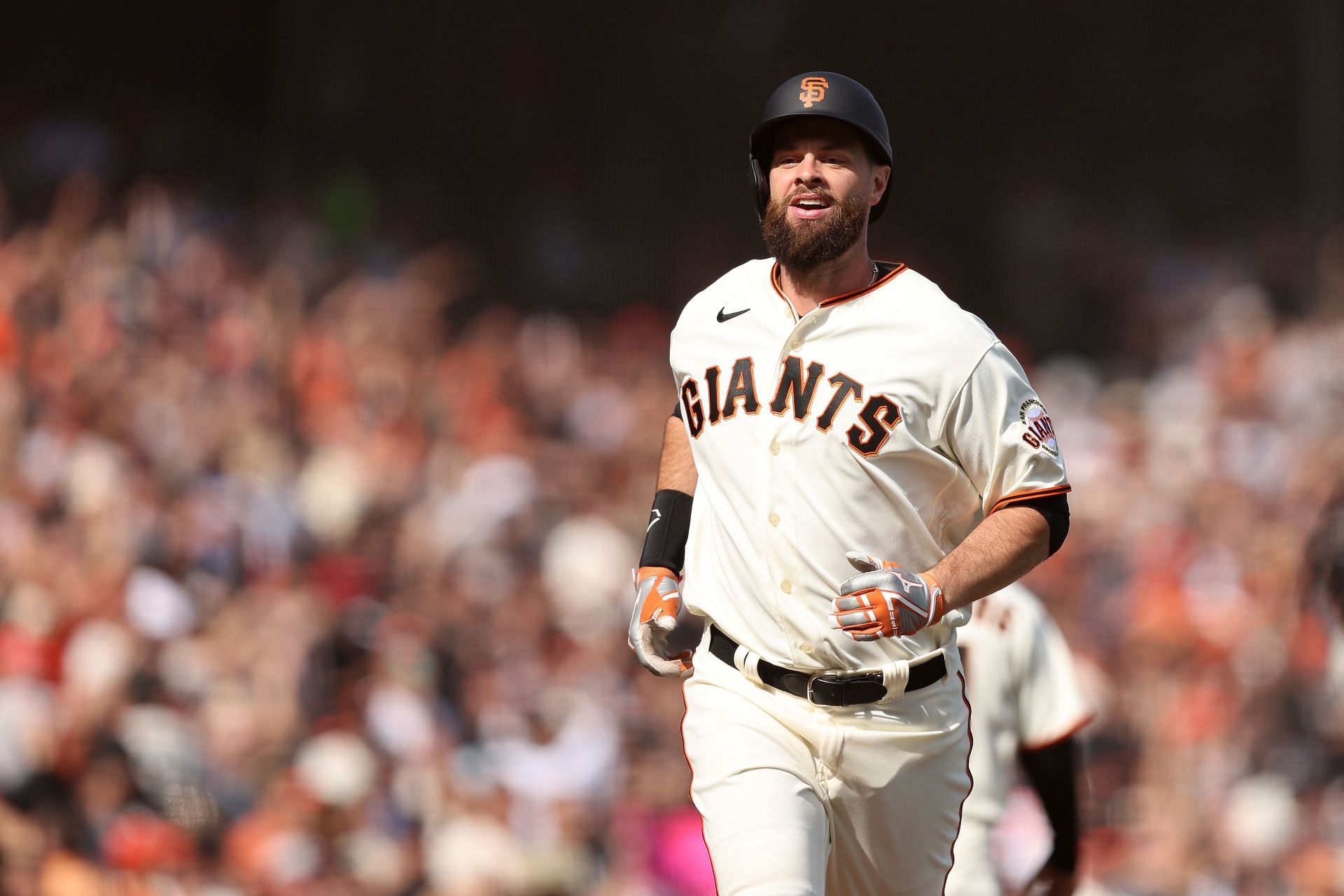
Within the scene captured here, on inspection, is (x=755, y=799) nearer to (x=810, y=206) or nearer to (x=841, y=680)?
(x=841, y=680)

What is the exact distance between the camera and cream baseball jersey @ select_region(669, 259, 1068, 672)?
11.1 feet

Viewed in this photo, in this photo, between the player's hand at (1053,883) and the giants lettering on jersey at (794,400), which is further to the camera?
the player's hand at (1053,883)

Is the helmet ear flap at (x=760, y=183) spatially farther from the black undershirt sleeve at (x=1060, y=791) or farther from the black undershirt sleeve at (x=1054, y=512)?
the black undershirt sleeve at (x=1060, y=791)

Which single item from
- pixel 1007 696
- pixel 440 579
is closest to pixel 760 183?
pixel 1007 696

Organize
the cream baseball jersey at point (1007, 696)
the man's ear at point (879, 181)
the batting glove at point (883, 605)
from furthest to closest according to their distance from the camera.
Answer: the cream baseball jersey at point (1007, 696)
the man's ear at point (879, 181)
the batting glove at point (883, 605)

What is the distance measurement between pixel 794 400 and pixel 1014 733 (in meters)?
1.91

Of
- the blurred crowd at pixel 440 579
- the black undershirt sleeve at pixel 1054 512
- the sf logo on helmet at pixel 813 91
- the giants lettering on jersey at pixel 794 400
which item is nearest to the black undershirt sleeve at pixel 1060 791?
the black undershirt sleeve at pixel 1054 512

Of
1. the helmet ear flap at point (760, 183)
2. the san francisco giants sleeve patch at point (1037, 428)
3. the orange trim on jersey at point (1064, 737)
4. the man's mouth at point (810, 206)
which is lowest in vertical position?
the orange trim on jersey at point (1064, 737)

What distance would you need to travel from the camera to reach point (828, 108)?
352 centimetres

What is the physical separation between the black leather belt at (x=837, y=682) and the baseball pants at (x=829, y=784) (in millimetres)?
20

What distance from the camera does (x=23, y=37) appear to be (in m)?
12.6

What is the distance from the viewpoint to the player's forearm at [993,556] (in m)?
3.27

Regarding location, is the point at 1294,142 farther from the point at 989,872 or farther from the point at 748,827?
the point at 748,827

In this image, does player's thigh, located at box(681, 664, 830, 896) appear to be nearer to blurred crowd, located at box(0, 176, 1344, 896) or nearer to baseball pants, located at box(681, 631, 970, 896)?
baseball pants, located at box(681, 631, 970, 896)
